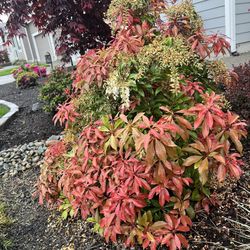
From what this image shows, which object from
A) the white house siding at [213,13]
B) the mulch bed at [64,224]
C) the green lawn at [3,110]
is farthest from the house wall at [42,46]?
the mulch bed at [64,224]

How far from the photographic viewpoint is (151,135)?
1.68 metres

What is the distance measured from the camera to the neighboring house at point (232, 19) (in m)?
6.22

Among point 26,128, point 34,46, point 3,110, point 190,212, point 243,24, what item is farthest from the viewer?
point 34,46

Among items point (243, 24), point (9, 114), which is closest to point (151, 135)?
point (9, 114)

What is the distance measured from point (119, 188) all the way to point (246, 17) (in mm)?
5880

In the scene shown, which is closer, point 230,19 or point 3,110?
point 230,19

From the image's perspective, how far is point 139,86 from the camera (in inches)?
86.7

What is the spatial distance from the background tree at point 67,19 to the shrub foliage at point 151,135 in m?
2.06

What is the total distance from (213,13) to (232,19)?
533 millimetres

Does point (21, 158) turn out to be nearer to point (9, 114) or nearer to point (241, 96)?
point (9, 114)

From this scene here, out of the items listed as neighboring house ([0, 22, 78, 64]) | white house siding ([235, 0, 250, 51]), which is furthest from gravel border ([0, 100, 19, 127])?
neighboring house ([0, 22, 78, 64])

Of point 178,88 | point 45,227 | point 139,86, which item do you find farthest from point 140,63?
point 45,227

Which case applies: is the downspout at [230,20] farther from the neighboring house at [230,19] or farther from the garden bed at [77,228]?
the garden bed at [77,228]

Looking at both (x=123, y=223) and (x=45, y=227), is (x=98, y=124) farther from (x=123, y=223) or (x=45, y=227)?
(x=45, y=227)
